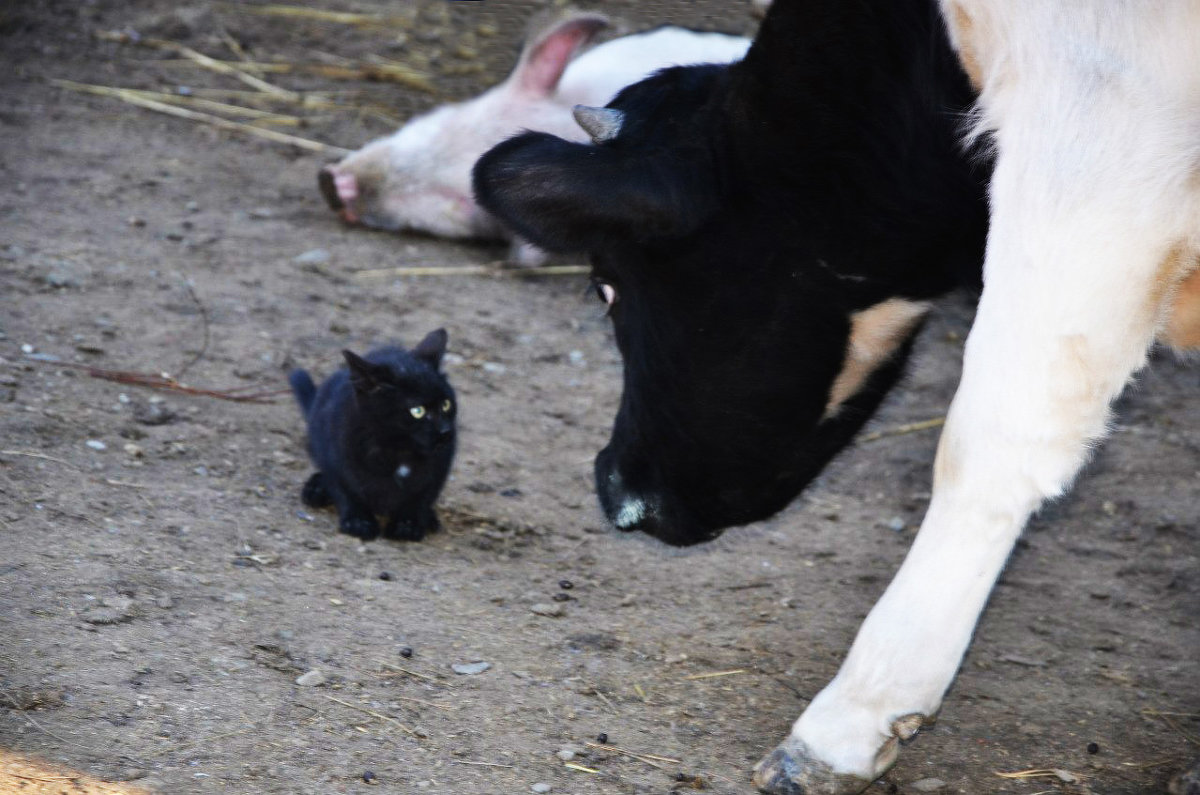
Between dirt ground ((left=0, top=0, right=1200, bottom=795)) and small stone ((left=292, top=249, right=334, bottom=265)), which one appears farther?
small stone ((left=292, top=249, right=334, bottom=265))

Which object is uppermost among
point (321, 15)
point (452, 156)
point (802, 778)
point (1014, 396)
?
point (1014, 396)

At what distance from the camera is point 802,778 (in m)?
2.48

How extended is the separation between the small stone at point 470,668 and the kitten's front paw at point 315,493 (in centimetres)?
91

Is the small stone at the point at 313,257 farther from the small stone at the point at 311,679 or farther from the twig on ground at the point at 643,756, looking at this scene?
the twig on ground at the point at 643,756

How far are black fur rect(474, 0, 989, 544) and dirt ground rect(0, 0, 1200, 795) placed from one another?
0.56m

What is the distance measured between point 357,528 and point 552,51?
2944mm

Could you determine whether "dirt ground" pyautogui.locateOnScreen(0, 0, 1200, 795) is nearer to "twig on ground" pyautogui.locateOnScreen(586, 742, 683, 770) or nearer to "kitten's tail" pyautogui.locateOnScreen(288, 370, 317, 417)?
"twig on ground" pyautogui.locateOnScreen(586, 742, 683, 770)

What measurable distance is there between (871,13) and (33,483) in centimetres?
222

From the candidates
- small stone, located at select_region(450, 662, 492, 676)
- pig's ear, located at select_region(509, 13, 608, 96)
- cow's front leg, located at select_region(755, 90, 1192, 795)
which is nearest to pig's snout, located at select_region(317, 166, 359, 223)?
pig's ear, located at select_region(509, 13, 608, 96)

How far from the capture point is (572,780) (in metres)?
2.46

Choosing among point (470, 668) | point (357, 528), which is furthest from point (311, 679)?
point (357, 528)

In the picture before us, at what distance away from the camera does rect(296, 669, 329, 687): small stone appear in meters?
2.66

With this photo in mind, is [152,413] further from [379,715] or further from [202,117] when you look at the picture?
[202,117]

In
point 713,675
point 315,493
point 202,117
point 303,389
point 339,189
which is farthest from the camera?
point 202,117
